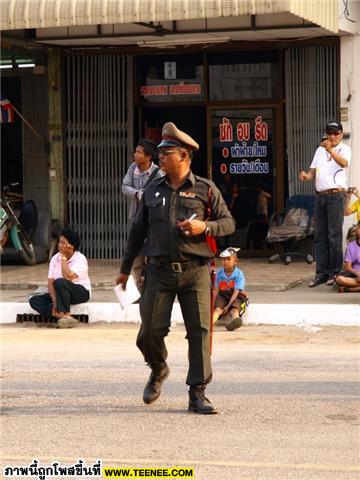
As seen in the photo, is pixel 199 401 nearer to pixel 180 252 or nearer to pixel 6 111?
pixel 180 252

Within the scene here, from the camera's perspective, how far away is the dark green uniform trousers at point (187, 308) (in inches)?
352

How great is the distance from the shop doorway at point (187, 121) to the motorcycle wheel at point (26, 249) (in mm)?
2584

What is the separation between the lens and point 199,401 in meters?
8.97

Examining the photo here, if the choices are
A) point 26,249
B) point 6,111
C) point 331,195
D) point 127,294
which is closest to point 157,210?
point 127,294

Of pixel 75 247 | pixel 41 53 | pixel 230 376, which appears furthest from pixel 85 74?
pixel 230 376

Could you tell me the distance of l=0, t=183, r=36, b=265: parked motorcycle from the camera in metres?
18.8

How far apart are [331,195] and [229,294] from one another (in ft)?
9.10

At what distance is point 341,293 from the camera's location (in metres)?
15.4

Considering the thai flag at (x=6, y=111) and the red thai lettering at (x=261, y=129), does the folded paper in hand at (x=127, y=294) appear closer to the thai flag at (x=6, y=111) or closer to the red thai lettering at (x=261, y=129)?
the red thai lettering at (x=261, y=129)

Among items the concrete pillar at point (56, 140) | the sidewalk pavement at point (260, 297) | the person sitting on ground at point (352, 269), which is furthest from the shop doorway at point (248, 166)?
the person sitting on ground at point (352, 269)

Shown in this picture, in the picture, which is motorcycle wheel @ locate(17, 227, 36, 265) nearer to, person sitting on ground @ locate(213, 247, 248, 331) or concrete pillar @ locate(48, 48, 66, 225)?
concrete pillar @ locate(48, 48, 66, 225)

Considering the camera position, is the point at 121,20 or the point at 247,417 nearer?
the point at 247,417

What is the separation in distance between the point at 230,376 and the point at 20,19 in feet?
24.6

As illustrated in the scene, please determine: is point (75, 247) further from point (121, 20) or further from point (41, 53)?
point (41, 53)
